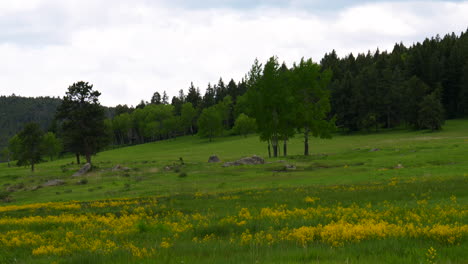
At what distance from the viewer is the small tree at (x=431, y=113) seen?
8562 centimetres

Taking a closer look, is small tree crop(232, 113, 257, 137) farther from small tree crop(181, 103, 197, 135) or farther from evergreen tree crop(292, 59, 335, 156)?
evergreen tree crop(292, 59, 335, 156)

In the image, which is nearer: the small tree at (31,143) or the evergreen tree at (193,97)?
the small tree at (31,143)

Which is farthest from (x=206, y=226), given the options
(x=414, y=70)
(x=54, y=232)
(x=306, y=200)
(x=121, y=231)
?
(x=414, y=70)

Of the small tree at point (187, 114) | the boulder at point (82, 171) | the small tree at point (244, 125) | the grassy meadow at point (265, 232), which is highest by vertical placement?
the small tree at point (187, 114)

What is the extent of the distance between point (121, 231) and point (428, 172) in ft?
88.0

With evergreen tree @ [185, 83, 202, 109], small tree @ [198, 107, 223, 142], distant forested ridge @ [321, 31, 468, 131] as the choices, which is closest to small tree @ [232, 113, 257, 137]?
small tree @ [198, 107, 223, 142]

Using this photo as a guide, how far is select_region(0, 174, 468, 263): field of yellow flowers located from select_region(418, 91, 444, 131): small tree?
7856cm

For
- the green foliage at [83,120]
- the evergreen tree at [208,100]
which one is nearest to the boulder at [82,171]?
the green foliage at [83,120]

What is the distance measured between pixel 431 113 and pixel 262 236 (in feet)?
293

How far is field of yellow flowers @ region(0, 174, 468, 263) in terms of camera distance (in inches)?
268

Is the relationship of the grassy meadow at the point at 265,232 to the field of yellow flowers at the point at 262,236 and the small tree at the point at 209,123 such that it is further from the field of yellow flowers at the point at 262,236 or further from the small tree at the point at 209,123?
the small tree at the point at 209,123

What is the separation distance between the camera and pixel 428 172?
29984mm

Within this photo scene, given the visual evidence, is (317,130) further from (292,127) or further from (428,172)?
(428,172)

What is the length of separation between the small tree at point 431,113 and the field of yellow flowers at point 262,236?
78556 millimetres
